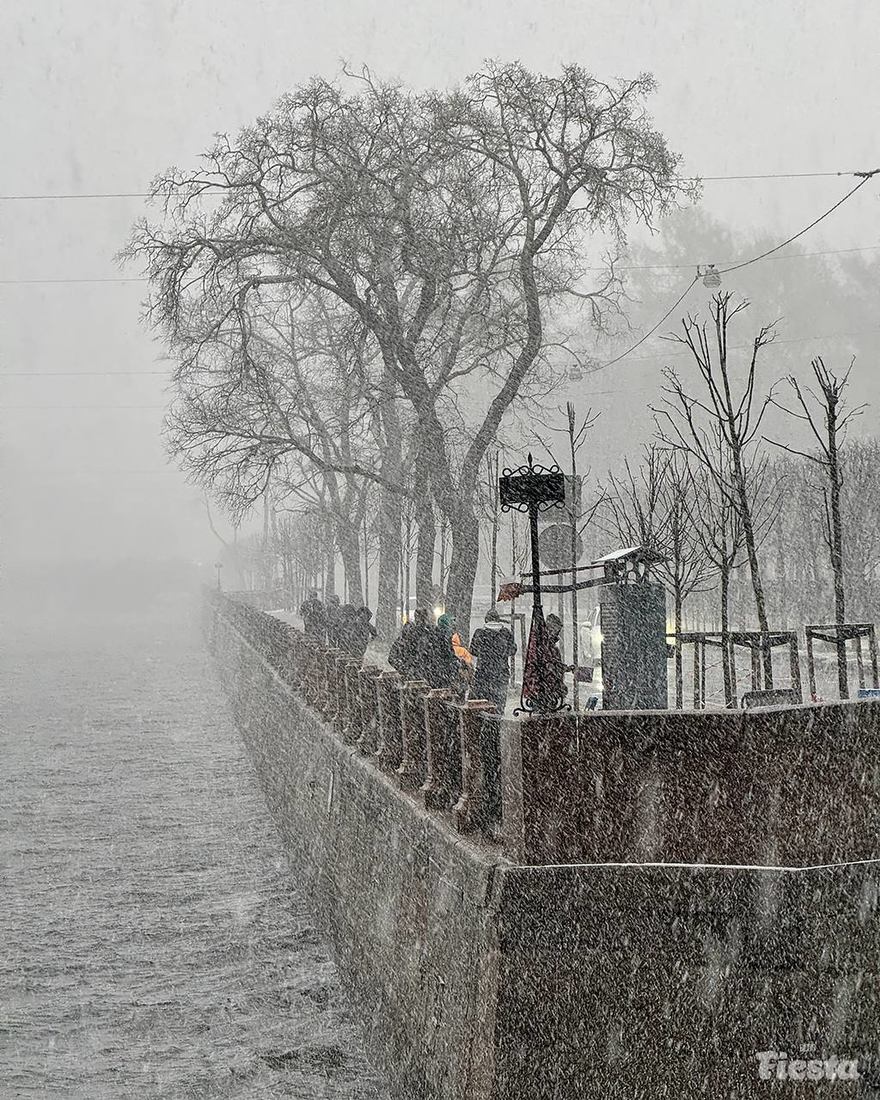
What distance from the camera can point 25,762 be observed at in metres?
29.1

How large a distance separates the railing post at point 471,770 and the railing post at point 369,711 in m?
3.66

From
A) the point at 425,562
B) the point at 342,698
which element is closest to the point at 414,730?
the point at 342,698

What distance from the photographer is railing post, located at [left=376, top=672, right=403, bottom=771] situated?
35.4ft

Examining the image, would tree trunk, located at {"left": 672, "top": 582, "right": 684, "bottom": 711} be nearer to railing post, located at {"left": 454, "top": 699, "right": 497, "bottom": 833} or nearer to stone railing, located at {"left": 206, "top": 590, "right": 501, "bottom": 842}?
stone railing, located at {"left": 206, "top": 590, "right": 501, "bottom": 842}

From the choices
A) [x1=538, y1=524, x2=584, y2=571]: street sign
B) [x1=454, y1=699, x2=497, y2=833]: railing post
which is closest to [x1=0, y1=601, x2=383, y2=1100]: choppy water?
[x1=454, y1=699, x2=497, y2=833]: railing post

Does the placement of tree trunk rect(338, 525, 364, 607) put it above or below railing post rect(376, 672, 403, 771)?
above

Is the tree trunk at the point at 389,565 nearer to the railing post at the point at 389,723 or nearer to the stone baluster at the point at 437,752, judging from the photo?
the railing post at the point at 389,723

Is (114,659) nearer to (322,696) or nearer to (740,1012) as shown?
(322,696)

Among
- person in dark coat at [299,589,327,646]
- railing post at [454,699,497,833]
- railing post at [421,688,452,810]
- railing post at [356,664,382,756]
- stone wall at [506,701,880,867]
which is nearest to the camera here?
stone wall at [506,701,880,867]

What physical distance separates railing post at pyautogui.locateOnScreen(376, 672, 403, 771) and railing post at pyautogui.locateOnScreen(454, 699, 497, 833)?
254 centimetres

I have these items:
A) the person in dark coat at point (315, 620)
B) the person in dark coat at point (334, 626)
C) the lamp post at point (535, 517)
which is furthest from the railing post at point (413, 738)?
the person in dark coat at point (315, 620)

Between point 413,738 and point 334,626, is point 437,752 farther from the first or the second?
point 334,626

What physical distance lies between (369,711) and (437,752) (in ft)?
11.1

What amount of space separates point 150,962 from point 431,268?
14185 mm
